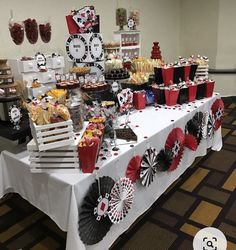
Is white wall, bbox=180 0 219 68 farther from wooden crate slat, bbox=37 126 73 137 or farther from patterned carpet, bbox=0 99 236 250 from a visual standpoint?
wooden crate slat, bbox=37 126 73 137

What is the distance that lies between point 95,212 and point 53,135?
1.37ft

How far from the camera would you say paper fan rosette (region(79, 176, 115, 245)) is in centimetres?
124

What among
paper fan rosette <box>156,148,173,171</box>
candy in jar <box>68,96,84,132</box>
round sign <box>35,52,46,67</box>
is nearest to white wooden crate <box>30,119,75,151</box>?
candy in jar <box>68,96,84,132</box>

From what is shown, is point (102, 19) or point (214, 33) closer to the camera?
point (102, 19)

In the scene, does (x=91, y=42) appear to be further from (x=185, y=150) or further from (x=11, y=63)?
(x=185, y=150)

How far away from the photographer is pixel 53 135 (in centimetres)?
122

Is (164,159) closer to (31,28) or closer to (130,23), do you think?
(31,28)

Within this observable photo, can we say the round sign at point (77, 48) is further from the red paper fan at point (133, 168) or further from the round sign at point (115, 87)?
the red paper fan at point (133, 168)

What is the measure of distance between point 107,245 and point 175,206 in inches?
28.4

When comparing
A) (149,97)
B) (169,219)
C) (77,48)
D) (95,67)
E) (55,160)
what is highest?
(77,48)

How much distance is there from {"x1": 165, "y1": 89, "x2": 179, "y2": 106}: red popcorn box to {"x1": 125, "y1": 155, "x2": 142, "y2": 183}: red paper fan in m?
0.82

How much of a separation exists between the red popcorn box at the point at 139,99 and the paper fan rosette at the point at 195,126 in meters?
0.40

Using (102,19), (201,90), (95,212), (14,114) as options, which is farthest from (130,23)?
(95,212)

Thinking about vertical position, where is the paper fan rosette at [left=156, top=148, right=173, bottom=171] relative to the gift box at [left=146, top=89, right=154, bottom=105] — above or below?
below
